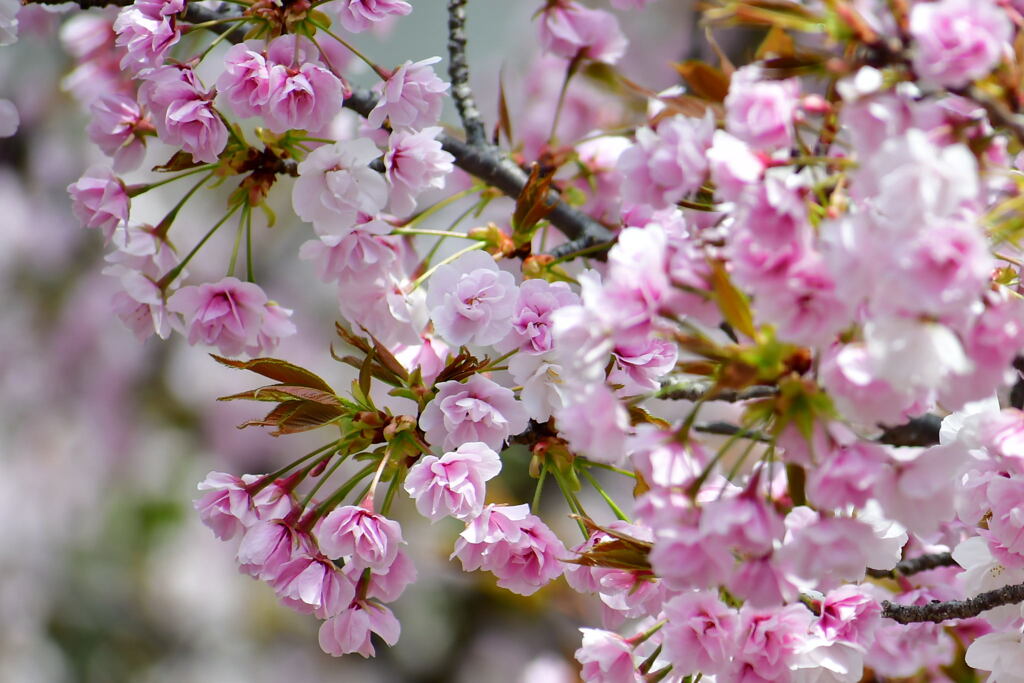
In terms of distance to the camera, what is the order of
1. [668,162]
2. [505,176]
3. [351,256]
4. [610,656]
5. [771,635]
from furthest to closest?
[505,176], [351,256], [610,656], [771,635], [668,162]

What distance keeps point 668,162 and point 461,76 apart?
0.57 meters

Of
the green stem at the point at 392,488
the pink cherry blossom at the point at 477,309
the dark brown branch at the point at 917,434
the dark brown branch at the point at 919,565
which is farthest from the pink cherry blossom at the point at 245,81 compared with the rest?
the dark brown branch at the point at 919,565

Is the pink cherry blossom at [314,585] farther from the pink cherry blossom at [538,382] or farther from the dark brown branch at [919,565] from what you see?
the dark brown branch at [919,565]

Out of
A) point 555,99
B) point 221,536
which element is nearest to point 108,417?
point 555,99

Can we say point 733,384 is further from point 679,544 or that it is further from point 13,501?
point 13,501

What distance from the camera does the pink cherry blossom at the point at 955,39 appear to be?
0.48 metres

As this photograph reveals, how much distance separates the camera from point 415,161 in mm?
908

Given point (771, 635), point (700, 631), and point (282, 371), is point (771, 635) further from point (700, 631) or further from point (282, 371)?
point (282, 371)

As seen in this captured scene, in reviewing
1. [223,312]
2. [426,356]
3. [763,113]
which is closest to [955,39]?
[763,113]

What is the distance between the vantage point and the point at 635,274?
54cm

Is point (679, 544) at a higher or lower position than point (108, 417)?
higher

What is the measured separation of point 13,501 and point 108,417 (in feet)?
1.59

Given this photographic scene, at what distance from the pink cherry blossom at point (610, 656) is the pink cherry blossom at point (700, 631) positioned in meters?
0.13

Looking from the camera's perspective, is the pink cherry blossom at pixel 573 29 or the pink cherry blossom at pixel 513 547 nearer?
the pink cherry blossom at pixel 513 547
